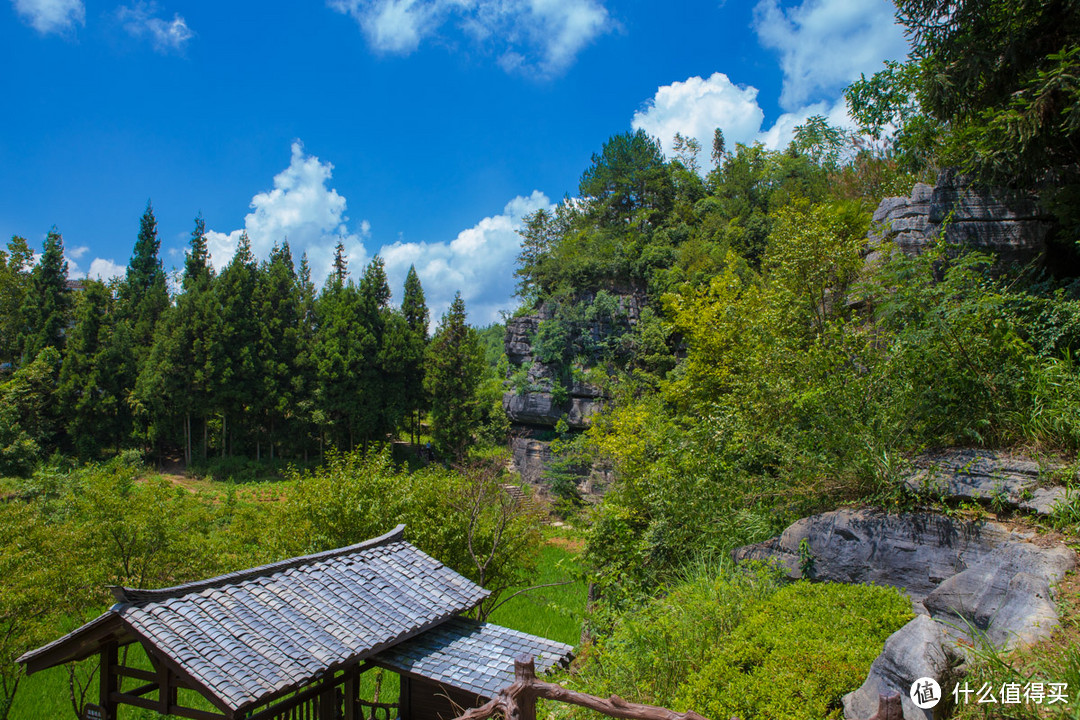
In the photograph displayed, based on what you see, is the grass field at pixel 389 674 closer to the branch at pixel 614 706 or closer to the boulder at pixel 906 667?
the boulder at pixel 906 667

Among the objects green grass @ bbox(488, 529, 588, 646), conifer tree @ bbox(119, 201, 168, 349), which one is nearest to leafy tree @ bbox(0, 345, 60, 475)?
conifer tree @ bbox(119, 201, 168, 349)

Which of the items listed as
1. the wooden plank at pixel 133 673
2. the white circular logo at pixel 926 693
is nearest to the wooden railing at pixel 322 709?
the wooden plank at pixel 133 673

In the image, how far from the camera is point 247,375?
88.3ft

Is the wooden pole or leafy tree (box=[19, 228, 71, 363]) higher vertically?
leafy tree (box=[19, 228, 71, 363])

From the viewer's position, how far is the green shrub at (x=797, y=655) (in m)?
3.60

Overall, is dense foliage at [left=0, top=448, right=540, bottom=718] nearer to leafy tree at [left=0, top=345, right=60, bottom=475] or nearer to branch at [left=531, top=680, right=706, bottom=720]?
branch at [left=531, top=680, right=706, bottom=720]

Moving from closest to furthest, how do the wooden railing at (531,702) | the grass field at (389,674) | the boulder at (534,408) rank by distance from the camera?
the wooden railing at (531,702)
the grass field at (389,674)
the boulder at (534,408)

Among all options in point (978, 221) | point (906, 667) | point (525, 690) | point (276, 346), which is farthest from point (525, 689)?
point (276, 346)

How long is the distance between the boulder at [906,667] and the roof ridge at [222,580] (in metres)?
5.22

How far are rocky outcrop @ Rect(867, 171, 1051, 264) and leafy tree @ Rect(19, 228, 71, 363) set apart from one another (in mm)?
35647

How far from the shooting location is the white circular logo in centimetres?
298

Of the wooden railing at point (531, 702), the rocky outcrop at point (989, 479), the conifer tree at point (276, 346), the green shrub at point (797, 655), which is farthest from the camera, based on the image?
the conifer tree at point (276, 346)

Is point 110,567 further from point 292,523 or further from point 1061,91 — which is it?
point 1061,91

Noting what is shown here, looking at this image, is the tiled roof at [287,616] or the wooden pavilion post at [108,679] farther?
the wooden pavilion post at [108,679]
